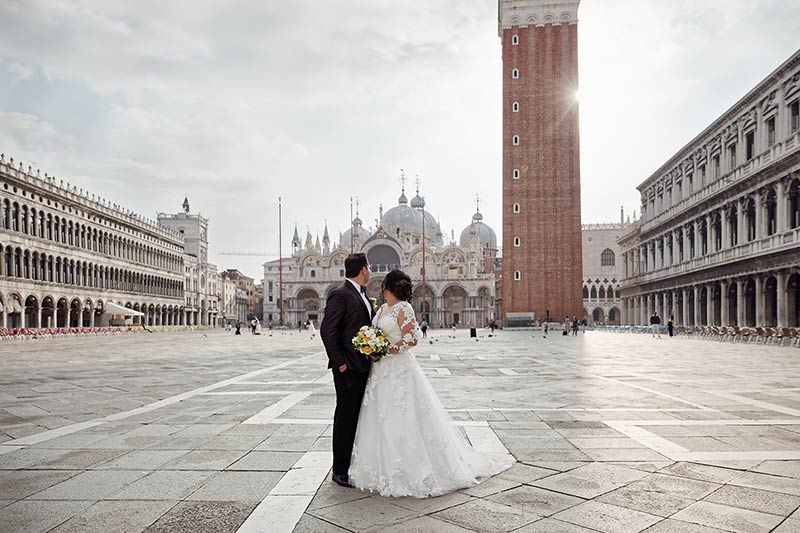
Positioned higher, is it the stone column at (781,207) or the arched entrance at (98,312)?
the stone column at (781,207)

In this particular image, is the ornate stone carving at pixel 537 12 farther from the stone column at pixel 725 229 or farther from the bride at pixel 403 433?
the bride at pixel 403 433

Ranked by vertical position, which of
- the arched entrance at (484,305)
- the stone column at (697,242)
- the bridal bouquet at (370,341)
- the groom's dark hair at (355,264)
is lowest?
the arched entrance at (484,305)

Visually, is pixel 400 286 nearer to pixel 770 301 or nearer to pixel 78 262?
pixel 770 301

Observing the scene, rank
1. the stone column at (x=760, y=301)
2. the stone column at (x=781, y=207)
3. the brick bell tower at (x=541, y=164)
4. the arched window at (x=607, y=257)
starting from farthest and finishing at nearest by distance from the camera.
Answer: the arched window at (x=607, y=257), the brick bell tower at (x=541, y=164), the stone column at (x=760, y=301), the stone column at (x=781, y=207)

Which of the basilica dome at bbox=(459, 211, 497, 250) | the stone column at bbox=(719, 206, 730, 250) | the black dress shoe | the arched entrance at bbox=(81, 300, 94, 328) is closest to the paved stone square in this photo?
the black dress shoe

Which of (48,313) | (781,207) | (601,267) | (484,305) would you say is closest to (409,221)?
(484,305)

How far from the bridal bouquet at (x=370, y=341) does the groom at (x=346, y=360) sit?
0.53 ft

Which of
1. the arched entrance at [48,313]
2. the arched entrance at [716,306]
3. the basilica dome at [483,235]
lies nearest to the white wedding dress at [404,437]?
the arched entrance at [716,306]

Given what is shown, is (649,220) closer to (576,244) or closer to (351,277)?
(576,244)

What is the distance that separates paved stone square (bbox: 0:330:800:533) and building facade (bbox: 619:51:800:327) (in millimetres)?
20979

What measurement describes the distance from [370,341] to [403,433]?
76 centimetres

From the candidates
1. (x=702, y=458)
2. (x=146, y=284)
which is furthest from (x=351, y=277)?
(x=146, y=284)

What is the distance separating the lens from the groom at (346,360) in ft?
15.9

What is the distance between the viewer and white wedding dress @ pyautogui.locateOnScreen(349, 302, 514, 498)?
4.62m
